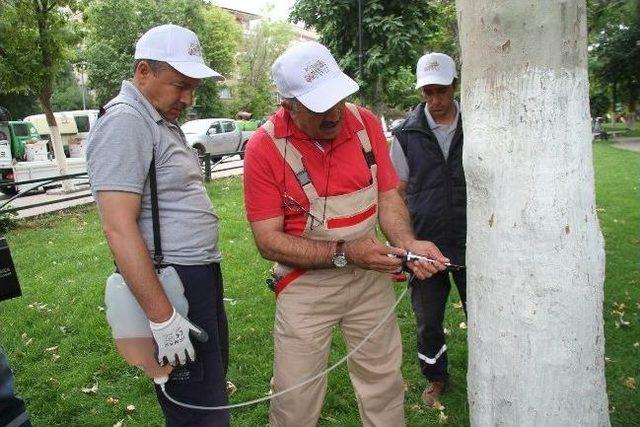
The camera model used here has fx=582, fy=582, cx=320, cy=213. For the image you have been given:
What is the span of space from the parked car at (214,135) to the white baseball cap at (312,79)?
64.2 ft

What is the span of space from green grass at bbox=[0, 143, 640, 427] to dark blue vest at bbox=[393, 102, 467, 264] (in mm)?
1073

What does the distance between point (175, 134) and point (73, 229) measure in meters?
7.76

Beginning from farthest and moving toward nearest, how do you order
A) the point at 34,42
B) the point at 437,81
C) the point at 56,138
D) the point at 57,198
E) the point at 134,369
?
the point at 56,138 < the point at 57,198 < the point at 34,42 < the point at 134,369 < the point at 437,81

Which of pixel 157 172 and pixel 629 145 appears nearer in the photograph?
pixel 157 172

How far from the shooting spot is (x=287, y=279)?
2.57 metres

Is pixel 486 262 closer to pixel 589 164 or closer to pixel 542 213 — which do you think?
pixel 542 213

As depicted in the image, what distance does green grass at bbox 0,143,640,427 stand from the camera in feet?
11.9

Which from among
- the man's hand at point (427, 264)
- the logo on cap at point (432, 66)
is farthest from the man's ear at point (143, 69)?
the logo on cap at point (432, 66)

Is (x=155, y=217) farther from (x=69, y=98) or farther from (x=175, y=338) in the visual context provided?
(x=69, y=98)

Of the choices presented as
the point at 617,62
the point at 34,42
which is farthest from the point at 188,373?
the point at 617,62

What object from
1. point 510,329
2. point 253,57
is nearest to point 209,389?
point 510,329

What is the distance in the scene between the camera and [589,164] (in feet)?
6.04

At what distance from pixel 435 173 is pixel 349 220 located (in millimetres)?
1012

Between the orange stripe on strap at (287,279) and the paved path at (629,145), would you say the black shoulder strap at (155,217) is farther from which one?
the paved path at (629,145)
